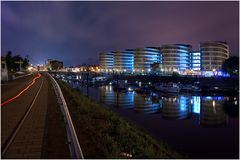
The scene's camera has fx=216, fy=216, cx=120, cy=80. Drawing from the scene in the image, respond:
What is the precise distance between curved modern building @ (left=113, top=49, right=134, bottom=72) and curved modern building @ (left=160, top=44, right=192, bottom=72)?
4723 cm

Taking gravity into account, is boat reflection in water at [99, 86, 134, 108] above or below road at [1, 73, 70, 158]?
below

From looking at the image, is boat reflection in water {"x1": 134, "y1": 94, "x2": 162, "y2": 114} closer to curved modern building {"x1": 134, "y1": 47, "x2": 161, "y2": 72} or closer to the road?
the road

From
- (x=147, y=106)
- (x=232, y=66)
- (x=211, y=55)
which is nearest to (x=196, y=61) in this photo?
(x=211, y=55)

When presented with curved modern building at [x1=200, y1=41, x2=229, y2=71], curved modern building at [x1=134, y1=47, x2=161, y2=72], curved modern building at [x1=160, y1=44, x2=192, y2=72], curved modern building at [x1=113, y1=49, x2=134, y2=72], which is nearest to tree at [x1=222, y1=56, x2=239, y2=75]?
curved modern building at [x1=200, y1=41, x2=229, y2=71]

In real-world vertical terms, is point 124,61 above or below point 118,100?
above

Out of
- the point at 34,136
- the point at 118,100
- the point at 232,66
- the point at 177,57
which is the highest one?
the point at 177,57

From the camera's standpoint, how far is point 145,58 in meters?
152

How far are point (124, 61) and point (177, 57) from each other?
55836 mm

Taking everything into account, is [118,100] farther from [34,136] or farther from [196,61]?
[196,61]

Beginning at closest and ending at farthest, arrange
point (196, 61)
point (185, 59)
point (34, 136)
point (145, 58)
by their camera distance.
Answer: point (34, 136) → point (196, 61) → point (185, 59) → point (145, 58)

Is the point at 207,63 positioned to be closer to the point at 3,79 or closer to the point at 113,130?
the point at 3,79

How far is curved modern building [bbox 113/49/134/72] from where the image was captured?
174750mm

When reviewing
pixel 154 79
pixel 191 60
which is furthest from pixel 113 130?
pixel 191 60

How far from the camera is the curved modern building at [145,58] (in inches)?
6000
